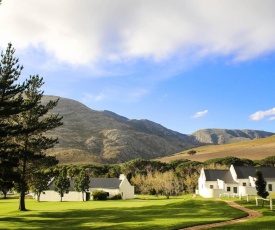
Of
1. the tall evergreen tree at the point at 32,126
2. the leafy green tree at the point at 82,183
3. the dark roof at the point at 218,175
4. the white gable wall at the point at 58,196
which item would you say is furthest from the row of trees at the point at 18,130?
the dark roof at the point at 218,175

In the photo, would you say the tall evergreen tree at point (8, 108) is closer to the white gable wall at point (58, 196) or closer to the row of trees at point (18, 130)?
the row of trees at point (18, 130)

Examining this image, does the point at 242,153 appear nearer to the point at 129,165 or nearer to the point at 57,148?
the point at 129,165

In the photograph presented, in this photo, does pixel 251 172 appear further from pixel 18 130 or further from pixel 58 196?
pixel 18 130

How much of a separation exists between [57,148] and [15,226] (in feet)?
542

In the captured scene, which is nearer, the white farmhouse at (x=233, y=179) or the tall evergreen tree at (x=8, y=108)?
the tall evergreen tree at (x=8, y=108)

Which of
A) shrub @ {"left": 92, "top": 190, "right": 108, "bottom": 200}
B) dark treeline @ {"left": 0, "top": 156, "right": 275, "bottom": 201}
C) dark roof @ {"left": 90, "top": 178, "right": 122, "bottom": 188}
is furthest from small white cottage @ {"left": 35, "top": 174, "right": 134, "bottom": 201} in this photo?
dark treeline @ {"left": 0, "top": 156, "right": 275, "bottom": 201}

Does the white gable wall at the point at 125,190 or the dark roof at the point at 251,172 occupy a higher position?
the dark roof at the point at 251,172

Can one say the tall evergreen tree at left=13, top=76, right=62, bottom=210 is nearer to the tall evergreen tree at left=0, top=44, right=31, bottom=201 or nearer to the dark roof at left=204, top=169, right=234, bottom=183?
the tall evergreen tree at left=0, top=44, right=31, bottom=201

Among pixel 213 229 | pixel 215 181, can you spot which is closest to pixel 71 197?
pixel 215 181

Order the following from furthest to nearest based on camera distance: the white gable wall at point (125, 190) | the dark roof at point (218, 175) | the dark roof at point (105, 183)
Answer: the dark roof at point (105, 183) → the white gable wall at point (125, 190) → the dark roof at point (218, 175)

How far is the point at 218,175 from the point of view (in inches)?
2778

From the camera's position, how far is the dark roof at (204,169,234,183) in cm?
6906

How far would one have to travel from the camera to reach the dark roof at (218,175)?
6906 cm

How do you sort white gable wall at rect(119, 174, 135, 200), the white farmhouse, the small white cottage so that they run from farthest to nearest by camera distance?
white gable wall at rect(119, 174, 135, 200)
the small white cottage
the white farmhouse
